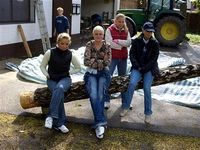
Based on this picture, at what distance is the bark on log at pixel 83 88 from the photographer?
5.86 meters

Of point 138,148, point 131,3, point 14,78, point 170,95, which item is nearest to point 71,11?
point 14,78

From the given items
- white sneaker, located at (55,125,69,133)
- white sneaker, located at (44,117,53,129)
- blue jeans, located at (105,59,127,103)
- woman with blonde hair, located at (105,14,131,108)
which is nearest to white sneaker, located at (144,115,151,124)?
blue jeans, located at (105,59,127,103)

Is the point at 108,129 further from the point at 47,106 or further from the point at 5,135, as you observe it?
the point at 5,135

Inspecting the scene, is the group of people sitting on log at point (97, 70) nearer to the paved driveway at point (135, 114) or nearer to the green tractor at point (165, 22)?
the paved driveway at point (135, 114)

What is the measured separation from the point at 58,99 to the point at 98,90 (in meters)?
0.61

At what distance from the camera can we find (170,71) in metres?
6.39

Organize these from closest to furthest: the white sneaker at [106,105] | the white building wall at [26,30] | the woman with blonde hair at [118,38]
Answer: the woman with blonde hair at [118,38]
the white sneaker at [106,105]
the white building wall at [26,30]

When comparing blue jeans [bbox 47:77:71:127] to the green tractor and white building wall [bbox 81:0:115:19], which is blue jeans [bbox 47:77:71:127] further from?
white building wall [bbox 81:0:115:19]

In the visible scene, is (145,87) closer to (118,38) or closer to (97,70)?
(97,70)

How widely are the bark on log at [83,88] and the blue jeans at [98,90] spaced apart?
0.27 metres

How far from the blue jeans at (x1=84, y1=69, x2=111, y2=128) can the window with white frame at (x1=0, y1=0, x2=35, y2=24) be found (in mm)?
6059

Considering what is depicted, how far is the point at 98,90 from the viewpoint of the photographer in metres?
5.58

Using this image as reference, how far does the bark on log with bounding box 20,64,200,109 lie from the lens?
19.2 ft

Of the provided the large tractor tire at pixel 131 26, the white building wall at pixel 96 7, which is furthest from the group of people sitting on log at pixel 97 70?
the white building wall at pixel 96 7
